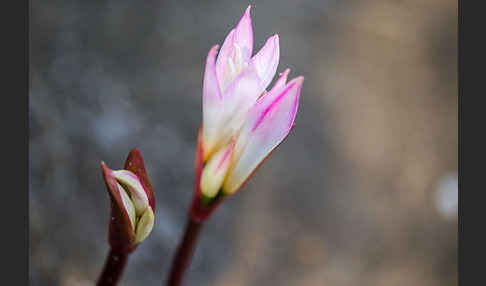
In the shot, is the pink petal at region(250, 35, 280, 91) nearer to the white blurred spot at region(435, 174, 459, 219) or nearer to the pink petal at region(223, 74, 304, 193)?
the pink petal at region(223, 74, 304, 193)

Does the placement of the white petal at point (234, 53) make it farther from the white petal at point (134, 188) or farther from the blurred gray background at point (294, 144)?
the blurred gray background at point (294, 144)

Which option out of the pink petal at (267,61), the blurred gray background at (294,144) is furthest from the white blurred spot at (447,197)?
the pink petal at (267,61)

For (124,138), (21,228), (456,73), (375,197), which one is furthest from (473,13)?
(21,228)

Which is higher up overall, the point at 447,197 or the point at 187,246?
the point at 447,197

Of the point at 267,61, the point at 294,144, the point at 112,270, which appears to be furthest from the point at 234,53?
the point at 294,144

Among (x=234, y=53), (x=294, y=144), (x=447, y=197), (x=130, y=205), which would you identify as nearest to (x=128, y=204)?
Result: (x=130, y=205)

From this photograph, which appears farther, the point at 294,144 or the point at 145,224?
the point at 294,144

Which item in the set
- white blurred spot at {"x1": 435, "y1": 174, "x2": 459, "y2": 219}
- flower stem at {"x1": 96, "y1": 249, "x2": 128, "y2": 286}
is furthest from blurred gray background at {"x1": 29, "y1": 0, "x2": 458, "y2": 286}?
flower stem at {"x1": 96, "y1": 249, "x2": 128, "y2": 286}

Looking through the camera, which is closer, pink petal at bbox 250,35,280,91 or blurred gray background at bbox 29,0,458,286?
pink petal at bbox 250,35,280,91

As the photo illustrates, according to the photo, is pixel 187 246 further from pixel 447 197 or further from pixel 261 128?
pixel 447 197
